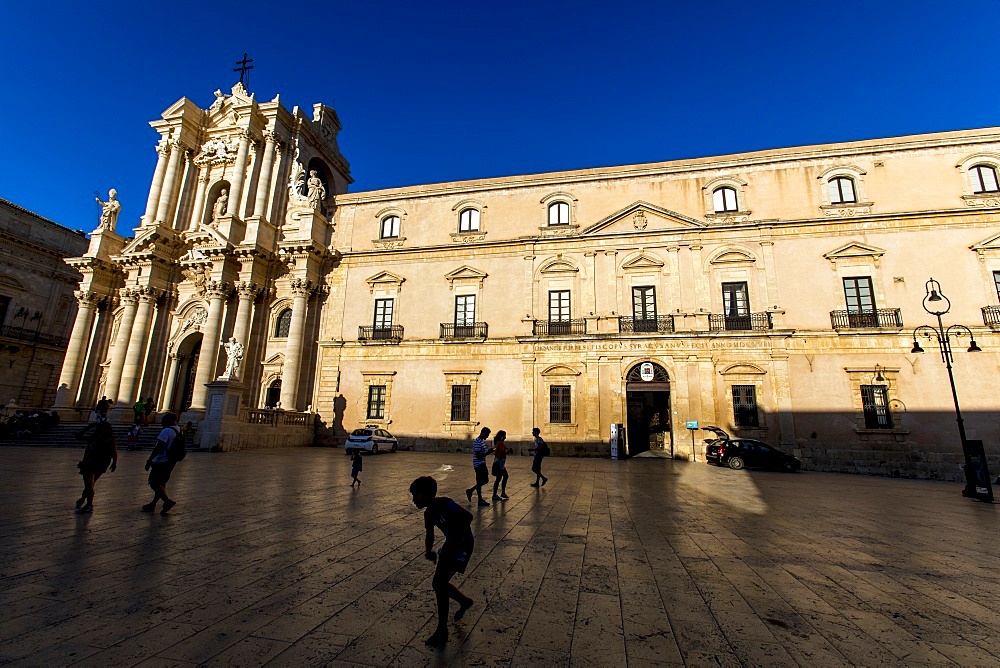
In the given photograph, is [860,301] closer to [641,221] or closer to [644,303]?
[644,303]

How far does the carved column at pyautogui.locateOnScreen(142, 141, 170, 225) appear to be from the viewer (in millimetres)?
28672

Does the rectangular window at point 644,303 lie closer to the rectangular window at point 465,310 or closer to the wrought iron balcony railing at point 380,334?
the rectangular window at point 465,310

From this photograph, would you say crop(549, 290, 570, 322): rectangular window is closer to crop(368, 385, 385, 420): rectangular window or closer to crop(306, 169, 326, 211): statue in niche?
crop(368, 385, 385, 420): rectangular window

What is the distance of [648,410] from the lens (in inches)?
1139

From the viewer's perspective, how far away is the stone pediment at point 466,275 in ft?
81.9

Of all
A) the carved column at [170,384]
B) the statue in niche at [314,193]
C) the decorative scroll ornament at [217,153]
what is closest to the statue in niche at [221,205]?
the decorative scroll ornament at [217,153]

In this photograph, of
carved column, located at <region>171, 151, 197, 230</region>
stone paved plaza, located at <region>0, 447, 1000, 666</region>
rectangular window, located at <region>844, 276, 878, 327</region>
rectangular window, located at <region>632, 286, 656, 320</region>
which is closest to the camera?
stone paved plaza, located at <region>0, 447, 1000, 666</region>

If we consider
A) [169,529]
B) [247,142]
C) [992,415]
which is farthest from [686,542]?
[247,142]

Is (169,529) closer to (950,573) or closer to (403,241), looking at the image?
(950,573)

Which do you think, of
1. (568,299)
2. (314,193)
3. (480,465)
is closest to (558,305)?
(568,299)

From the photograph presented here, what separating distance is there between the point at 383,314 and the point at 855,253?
23711 millimetres

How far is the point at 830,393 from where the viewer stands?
20156 mm

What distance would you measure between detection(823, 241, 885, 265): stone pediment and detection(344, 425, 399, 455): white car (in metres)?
22.5

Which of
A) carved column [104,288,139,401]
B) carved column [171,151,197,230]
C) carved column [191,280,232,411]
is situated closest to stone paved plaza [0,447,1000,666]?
carved column [191,280,232,411]
